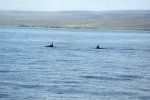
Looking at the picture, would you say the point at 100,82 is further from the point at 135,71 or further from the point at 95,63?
the point at 95,63

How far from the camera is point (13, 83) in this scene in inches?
1512

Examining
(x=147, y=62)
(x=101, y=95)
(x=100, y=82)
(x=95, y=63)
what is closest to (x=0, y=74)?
(x=100, y=82)

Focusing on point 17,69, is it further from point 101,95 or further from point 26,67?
point 101,95

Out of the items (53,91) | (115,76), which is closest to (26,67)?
(115,76)

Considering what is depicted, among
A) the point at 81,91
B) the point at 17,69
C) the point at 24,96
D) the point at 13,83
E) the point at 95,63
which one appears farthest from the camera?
the point at 95,63

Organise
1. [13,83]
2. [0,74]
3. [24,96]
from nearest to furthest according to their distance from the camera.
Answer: [24,96], [13,83], [0,74]

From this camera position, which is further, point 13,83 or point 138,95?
point 13,83

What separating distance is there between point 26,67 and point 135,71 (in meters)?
10.5

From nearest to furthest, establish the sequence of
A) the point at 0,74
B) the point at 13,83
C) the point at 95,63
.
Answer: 1. the point at 13,83
2. the point at 0,74
3. the point at 95,63

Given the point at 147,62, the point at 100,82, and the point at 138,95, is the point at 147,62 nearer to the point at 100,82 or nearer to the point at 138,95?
the point at 100,82

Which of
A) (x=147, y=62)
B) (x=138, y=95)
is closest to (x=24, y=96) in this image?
(x=138, y=95)

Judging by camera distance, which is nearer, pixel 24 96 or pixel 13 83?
pixel 24 96

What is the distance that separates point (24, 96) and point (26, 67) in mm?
16521

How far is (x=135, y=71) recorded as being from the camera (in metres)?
48.2
